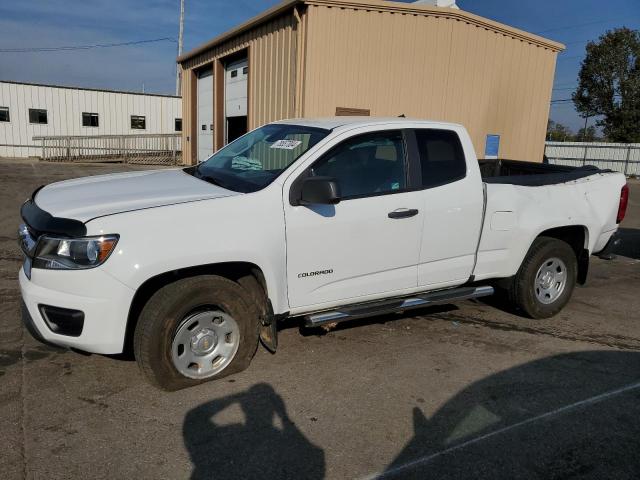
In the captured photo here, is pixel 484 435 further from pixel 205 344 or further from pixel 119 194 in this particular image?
pixel 119 194

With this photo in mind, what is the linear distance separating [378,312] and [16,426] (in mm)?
2514

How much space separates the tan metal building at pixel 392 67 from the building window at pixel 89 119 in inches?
664

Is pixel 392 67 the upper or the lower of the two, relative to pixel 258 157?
upper

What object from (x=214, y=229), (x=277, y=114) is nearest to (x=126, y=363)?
(x=214, y=229)

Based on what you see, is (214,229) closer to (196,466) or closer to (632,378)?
(196,466)

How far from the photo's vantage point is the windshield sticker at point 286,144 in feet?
13.6

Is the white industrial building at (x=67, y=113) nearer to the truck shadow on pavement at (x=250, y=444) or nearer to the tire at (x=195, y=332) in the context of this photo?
the tire at (x=195, y=332)

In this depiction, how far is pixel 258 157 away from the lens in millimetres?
4348

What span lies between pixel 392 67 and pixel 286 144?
27.8 ft

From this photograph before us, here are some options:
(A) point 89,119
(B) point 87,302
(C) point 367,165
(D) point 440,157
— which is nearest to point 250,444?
(B) point 87,302

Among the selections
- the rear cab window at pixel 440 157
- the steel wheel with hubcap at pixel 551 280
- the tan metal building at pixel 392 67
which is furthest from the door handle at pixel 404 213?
the tan metal building at pixel 392 67

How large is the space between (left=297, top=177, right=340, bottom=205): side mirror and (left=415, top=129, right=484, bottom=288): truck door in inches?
38.6

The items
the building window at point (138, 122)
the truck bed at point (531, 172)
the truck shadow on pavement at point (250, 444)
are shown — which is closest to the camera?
the truck shadow on pavement at point (250, 444)

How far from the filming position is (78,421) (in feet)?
10.6
